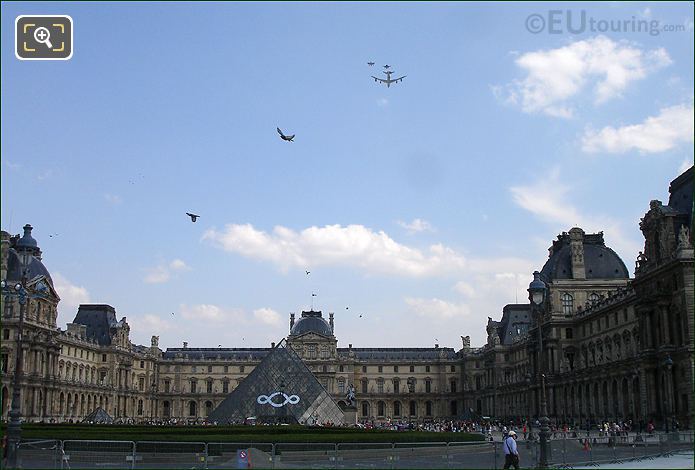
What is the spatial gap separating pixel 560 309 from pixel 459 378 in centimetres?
5100

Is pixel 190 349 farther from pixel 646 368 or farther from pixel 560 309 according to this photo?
pixel 646 368

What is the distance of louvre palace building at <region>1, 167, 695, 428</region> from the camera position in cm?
5200

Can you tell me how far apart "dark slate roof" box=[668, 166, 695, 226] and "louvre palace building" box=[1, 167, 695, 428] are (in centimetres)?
15

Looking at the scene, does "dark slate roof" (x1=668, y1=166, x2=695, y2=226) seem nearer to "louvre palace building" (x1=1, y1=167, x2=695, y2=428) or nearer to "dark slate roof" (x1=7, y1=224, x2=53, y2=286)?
"louvre palace building" (x1=1, y1=167, x2=695, y2=428)

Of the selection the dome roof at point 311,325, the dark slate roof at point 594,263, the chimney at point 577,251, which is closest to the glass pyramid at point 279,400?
the dark slate roof at point 594,263

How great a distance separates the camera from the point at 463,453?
32156 mm

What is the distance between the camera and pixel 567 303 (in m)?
76.6

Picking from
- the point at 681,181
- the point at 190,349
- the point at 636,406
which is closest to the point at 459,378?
the point at 190,349

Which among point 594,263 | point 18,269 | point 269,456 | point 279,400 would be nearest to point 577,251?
point 594,263

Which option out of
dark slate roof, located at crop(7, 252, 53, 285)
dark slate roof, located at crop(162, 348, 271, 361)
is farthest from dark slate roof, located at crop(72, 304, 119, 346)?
dark slate roof, located at crop(162, 348, 271, 361)

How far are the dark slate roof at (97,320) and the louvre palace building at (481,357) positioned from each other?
6.4 inches

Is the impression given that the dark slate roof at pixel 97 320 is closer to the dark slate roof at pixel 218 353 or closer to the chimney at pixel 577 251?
the dark slate roof at pixel 218 353

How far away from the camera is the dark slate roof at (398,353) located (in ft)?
415

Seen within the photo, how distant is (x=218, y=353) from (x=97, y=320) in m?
30.2
